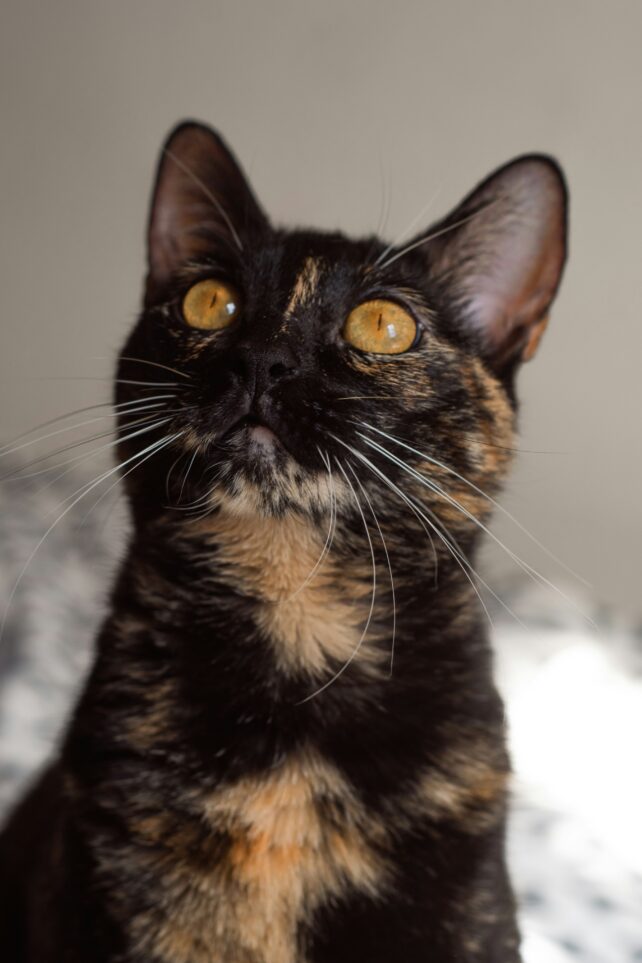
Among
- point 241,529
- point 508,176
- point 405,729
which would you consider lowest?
point 405,729

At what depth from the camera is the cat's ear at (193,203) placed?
0.98m

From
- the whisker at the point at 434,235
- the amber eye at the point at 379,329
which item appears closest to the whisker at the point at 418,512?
the amber eye at the point at 379,329

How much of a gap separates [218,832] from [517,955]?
284 mm

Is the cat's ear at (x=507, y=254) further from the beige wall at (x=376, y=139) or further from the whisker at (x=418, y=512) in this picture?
the beige wall at (x=376, y=139)

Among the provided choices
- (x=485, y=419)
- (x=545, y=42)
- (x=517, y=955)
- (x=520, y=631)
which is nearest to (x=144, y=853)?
(x=517, y=955)

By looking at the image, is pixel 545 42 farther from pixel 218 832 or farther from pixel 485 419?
pixel 218 832

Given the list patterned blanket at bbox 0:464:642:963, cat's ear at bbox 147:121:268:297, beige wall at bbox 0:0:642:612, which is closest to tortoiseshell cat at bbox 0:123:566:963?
cat's ear at bbox 147:121:268:297

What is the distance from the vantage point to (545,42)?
1.59m

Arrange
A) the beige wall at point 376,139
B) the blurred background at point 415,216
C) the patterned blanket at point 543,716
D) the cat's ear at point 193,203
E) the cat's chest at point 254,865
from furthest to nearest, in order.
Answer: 1. the beige wall at point 376,139
2. the blurred background at point 415,216
3. the patterned blanket at point 543,716
4. the cat's ear at point 193,203
5. the cat's chest at point 254,865

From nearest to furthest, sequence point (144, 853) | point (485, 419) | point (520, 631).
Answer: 1. point (144, 853)
2. point (485, 419)
3. point (520, 631)

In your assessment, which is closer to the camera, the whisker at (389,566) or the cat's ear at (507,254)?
the whisker at (389,566)

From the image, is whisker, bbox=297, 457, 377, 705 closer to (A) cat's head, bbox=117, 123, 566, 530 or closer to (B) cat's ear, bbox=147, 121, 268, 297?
(A) cat's head, bbox=117, 123, 566, 530

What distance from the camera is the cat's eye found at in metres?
0.86

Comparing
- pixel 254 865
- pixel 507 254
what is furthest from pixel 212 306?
pixel 254 865
